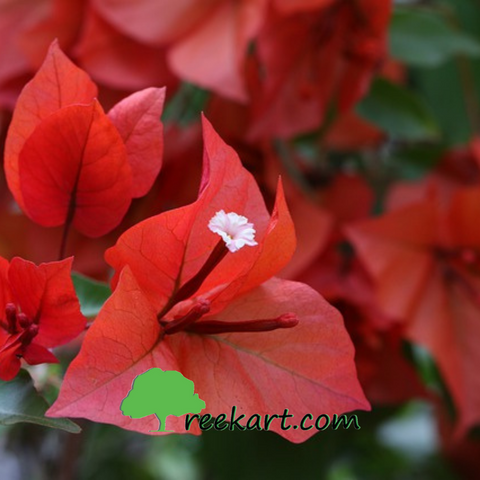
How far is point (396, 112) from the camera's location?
0.69 metres

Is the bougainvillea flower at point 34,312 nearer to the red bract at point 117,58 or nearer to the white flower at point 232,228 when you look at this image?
the white flower at point 232,228

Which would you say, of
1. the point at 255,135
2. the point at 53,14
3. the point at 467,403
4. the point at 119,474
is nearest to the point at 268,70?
the point at 255,135

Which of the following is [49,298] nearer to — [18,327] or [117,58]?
[18,327]

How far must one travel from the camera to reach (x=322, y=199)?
0.70 meters

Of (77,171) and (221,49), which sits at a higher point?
(77,171)

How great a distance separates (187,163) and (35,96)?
317 millimetres

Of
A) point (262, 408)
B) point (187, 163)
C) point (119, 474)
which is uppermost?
point (262, 408)

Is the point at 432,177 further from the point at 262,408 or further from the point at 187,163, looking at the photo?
the point at 262,408

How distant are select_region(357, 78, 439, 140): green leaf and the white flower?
438 millimetres

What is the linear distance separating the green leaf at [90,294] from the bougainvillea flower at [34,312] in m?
0.05

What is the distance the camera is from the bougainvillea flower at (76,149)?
0.94 ft

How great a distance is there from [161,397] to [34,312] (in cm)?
6

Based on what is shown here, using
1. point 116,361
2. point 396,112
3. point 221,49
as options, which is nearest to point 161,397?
point 116,361

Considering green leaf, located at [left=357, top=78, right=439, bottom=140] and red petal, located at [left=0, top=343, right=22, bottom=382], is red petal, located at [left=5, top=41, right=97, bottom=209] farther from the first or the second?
green leaf, located at [left=357, top=78, right=439, bottom=140]
